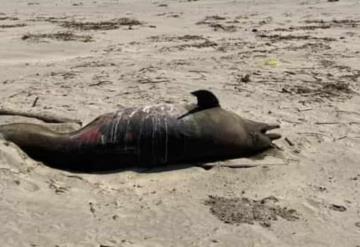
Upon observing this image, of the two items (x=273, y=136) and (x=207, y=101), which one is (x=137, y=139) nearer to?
(x=207, y=101)

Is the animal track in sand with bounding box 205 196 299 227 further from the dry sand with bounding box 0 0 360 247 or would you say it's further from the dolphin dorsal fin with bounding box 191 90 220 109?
the dolphin dorsal fin with bounding box 191 90 220 109

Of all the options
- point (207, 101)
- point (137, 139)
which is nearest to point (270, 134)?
point (207, 101)

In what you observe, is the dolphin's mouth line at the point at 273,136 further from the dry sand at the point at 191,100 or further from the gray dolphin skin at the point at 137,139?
the gray dolphin skin at the point at 137,139

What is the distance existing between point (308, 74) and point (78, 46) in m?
4.67

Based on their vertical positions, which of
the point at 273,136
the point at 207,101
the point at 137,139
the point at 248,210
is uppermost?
the point at 207,101

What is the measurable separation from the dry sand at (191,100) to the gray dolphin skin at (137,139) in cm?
12

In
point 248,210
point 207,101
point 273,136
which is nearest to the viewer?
point 248,210

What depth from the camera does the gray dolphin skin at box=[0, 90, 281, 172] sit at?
5363mm

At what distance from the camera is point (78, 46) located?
1188 cm

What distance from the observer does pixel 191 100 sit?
7.54 metres

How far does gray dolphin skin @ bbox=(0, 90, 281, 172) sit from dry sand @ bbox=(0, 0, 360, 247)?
12 cm

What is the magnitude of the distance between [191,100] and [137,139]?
222 centimetres

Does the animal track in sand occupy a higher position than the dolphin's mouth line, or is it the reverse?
the dolphin's mouth line

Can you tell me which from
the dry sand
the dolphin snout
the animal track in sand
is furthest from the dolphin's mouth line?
the animal track in sand
